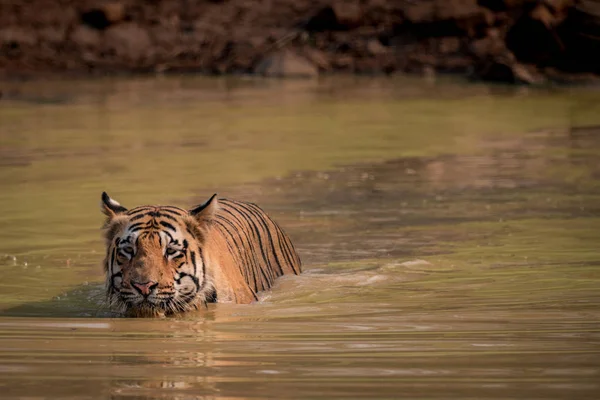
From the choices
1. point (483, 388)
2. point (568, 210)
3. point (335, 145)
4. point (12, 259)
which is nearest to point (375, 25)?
point (335, 145)

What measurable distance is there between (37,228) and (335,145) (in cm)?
497

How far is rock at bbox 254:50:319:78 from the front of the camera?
21453 millimetres

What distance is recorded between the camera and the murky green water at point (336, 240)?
5.01 m

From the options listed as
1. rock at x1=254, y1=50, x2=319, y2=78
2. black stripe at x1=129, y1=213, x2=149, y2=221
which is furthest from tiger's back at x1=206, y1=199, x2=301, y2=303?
rock at x1=254, y1=50, x2=319, y2=78

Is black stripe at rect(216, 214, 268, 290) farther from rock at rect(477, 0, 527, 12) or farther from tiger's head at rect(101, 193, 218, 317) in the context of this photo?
rock at rect(477, 0, 527, 12)

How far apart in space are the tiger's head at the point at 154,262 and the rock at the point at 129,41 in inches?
639

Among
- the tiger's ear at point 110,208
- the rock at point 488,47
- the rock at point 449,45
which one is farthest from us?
the rock at point 449,45

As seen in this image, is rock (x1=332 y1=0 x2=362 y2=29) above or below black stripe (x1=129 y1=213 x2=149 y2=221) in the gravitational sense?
below

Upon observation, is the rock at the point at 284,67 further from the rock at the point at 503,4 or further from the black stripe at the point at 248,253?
the black stripe at the point at 248,253

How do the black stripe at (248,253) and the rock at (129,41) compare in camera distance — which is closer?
the black stripe at (248,253)

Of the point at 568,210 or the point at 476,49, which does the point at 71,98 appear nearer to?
the point at 476,49

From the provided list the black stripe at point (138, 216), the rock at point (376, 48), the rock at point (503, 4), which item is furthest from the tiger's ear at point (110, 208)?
the rock at point (503, 4)

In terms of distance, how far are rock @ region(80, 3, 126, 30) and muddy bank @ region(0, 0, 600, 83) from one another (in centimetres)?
2

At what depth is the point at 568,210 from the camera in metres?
9.54
